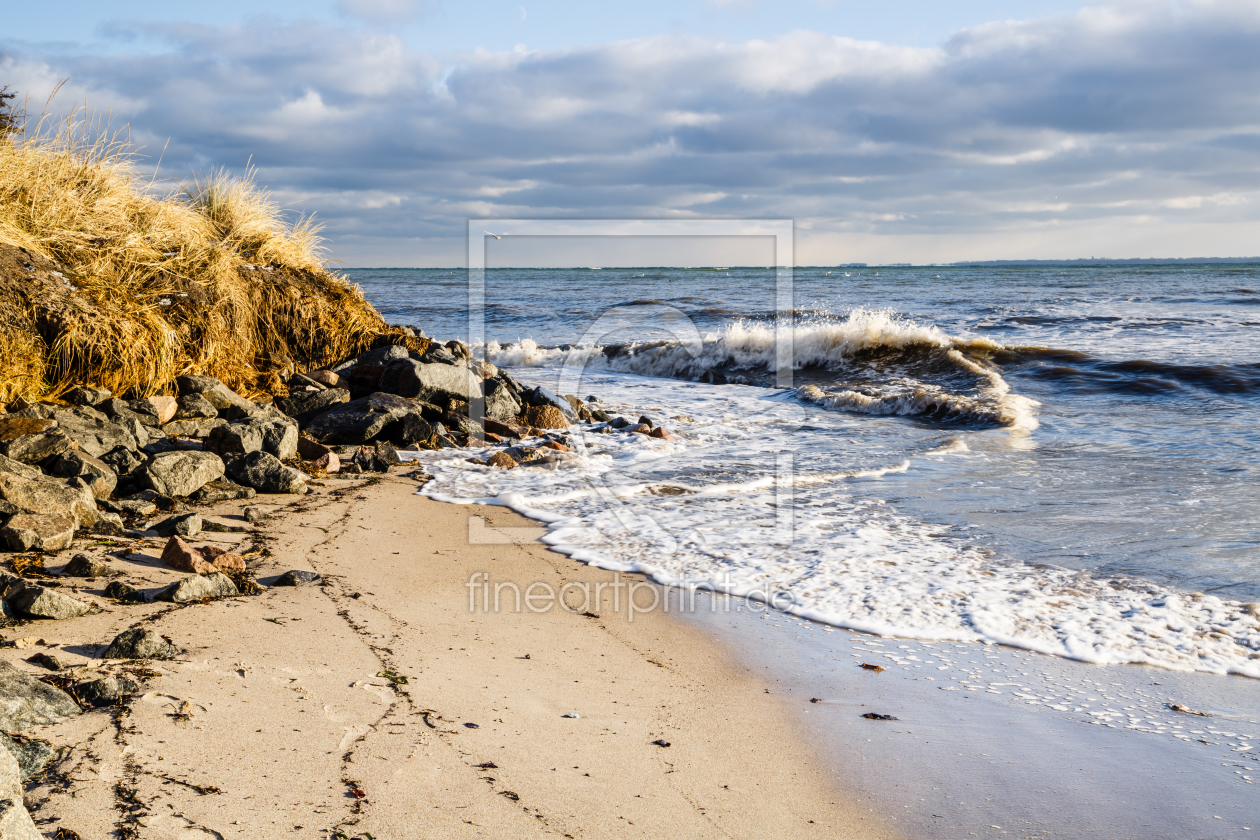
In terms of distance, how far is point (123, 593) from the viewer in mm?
3375

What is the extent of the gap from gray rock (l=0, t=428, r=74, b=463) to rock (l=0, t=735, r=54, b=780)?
3428mm

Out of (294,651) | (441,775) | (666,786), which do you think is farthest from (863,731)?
(294,651)

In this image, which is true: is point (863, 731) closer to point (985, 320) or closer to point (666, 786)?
point (666, 786)

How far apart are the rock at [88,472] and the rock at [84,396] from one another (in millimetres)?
1326

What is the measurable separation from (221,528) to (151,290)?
3.92m

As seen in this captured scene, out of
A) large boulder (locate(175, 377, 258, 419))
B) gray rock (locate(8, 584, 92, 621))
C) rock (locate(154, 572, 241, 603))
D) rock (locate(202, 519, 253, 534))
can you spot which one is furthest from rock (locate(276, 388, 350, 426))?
gray rock (locate(8, 584, 92, 621))

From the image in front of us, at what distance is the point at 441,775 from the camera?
2338 millimetres

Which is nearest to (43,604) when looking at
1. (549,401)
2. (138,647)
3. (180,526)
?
(138,647)

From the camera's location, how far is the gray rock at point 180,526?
438 centimetres

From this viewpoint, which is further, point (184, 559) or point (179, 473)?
point (179, 473)

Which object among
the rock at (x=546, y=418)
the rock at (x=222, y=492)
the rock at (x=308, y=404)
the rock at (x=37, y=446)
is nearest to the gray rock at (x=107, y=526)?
the rock at (x=222, y=492)

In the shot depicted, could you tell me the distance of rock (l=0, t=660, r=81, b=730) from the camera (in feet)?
7.36

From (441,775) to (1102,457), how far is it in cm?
721

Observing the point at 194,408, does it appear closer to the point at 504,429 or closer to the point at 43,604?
the point at 504,429
